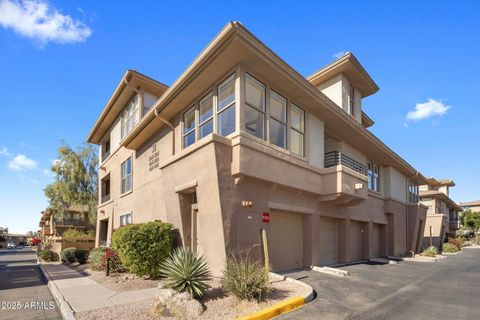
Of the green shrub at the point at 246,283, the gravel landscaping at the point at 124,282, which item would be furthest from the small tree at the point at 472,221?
the green shrub at the point at 246,283

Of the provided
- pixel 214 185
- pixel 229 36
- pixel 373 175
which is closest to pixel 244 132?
pixel 214 185

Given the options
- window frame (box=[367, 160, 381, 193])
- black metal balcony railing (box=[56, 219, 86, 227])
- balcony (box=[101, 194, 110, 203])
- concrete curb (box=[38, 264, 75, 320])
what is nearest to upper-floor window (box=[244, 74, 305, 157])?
A: concrete curb (box=[38, 264, 75, 320])

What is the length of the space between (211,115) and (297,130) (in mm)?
3790

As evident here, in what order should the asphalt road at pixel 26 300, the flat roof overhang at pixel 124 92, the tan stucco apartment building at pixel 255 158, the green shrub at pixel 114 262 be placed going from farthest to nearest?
1. the flat roof overhang at pixel 124 92
2. the green shrub at pixel 114 262
3. the tan stucco apartment building at pixel 255 158
4. the asphalt road at pixel 26 300

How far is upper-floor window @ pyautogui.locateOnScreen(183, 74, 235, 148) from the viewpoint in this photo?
1129 cm

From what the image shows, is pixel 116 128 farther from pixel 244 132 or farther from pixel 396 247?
pixel 396 247

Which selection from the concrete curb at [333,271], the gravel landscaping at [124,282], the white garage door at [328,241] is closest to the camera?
the gravel landscaping at [124,282]

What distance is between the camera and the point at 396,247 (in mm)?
23203

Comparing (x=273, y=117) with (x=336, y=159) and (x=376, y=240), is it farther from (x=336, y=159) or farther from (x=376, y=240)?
(x=376, y=240)

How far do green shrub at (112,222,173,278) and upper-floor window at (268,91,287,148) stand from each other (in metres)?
5.51

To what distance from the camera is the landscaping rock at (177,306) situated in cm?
739

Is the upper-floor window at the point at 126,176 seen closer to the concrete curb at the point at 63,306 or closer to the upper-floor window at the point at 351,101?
the concrete curb at the point at 63,306

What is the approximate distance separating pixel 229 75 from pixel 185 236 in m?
6.20

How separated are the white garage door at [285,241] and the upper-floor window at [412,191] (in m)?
17.7
